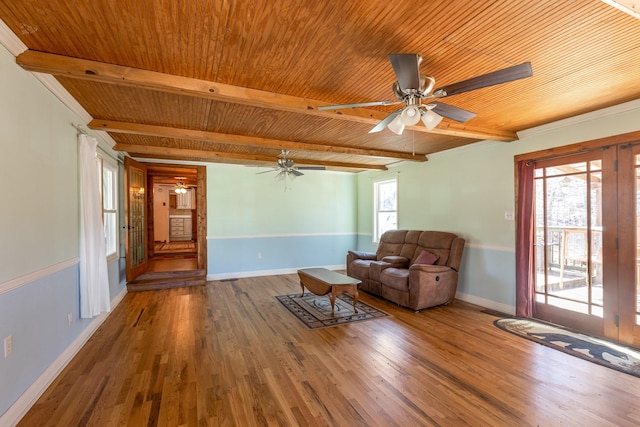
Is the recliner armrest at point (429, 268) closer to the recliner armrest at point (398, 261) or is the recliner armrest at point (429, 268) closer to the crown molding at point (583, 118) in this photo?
the recliner armrest at point (398, 261)

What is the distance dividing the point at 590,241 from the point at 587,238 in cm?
4

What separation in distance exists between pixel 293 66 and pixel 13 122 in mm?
1933

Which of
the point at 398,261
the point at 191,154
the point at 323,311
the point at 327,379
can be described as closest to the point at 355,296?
the point at 323,311

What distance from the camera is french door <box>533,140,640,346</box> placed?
3012 mm

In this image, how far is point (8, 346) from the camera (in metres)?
1.90

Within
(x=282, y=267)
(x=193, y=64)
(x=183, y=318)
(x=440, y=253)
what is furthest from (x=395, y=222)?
(x=193, y=64)

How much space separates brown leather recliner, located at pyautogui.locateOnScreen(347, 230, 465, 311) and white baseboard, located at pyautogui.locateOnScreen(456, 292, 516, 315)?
0.36 m

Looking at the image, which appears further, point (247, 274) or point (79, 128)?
point (247, 274)

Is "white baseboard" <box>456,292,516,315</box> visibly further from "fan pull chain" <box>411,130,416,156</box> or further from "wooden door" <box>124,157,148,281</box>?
"wooden door" <box>124,157,148,281</box>

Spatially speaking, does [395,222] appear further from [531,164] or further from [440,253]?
[531,164]

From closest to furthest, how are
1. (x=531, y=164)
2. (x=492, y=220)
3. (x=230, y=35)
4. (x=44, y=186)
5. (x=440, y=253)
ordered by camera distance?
(x=230, y=35) < (x=44, y=186) < (x=531, y=164) < (x=492, y=220) < (x=440, y=253)

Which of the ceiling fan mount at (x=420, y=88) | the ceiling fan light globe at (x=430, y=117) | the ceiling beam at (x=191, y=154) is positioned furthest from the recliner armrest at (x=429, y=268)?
the ceiling beam at (x=191, y=154)

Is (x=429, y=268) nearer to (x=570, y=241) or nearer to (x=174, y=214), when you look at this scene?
(x=570, y=241)

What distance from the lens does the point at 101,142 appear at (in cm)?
397
